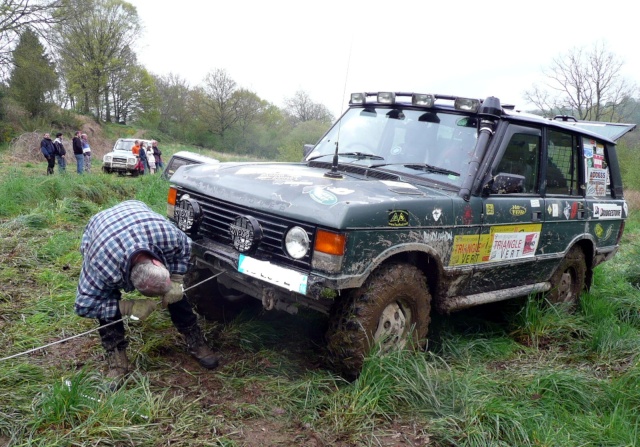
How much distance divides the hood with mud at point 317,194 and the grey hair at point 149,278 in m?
0.80

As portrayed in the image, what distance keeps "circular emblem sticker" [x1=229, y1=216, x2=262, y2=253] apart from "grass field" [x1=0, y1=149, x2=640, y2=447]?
0.89 m

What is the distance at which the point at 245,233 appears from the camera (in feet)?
11.8

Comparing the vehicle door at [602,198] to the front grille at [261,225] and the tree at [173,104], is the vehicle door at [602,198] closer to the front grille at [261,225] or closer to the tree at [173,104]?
the front grille at [261,225]

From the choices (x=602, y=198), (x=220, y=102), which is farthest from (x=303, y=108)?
(x=602, y=198)

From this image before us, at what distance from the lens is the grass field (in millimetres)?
2947

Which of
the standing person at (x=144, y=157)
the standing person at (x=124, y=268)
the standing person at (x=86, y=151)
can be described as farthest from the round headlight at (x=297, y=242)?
the standing person at (x=144, y=157)

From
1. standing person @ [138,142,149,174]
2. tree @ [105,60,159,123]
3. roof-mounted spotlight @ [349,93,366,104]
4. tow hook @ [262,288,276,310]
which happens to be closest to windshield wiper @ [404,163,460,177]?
roof-mounted spotlight @ [349,93,366,104]

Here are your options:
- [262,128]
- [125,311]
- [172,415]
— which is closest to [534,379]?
[172,415]

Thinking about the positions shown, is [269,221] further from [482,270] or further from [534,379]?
[534,379]

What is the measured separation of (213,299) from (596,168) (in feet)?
13.5

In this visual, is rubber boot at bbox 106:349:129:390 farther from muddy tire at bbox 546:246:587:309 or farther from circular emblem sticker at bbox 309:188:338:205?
muddy tire at bbox 546:246:587:309

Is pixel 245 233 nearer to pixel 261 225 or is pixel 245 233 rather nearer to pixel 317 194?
pixel 261 225

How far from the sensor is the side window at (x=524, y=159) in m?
4.41

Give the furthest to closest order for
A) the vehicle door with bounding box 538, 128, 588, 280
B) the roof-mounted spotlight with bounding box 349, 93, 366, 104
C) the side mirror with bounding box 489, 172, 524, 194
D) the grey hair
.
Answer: the roof-mounted spotlight with bounding box 349, 93, 366, 104, the vehicle door with bounding box 538, 128, 588, 280, the side mirror with bounding box 489, 172, 524, 194, the grey hair
